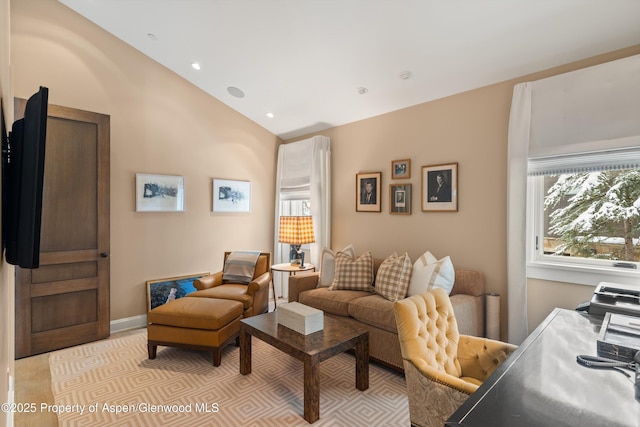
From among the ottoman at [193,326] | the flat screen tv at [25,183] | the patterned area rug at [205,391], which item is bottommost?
the patterned area rug at [205,391]

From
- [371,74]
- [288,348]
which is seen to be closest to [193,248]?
[288,348]

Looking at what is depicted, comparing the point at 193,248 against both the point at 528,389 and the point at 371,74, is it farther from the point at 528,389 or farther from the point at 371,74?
the point at 528,389

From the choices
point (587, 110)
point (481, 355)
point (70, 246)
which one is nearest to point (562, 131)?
point (587, 110)

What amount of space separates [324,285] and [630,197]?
279 centimetres

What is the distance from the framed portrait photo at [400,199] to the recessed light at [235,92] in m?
2.22

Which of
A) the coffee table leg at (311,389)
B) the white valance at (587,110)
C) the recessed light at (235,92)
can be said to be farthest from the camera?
the recessed light at (235,92)

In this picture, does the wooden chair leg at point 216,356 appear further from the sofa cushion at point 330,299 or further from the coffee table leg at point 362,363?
the coffee table leg at point 362,363

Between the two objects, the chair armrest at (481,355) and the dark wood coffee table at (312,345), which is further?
the dark wood coffee table at (312,345)

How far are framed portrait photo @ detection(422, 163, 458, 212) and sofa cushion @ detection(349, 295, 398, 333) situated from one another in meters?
1.13

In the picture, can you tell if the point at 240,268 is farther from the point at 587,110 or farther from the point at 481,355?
the point at 587,110

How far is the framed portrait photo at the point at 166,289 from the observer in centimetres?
384

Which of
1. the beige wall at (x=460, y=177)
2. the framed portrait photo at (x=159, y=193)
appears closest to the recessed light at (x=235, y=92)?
the framed portrait photo at (x=159, y=193)

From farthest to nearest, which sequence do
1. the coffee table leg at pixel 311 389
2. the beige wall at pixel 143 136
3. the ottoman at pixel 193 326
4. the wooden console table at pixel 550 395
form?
the beige wall at pixel 143 136
the ottoman at pixel 193 326
the coffee table leg at pixel 311 389
the wooden console table at pixel 550 395

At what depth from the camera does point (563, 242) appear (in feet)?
8.93
